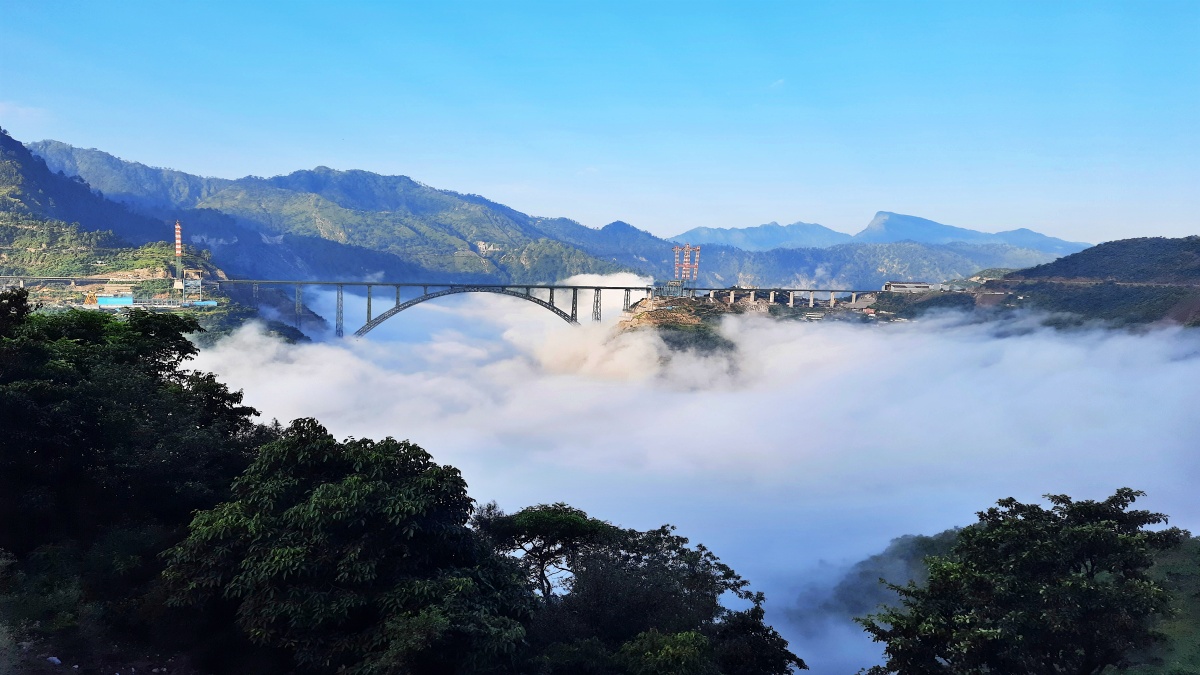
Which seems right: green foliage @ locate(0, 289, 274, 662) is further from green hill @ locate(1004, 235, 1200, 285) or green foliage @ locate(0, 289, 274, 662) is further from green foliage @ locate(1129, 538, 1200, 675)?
green hill @ locate(1004, 235, 1200, 285)

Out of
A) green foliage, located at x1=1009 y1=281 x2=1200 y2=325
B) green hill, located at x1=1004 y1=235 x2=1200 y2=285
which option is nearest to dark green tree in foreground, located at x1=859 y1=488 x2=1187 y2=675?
green foliage, located at x1=1009 y1=281 x2=1200 y2=325

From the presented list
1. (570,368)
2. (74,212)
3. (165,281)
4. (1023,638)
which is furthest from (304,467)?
(74,212)

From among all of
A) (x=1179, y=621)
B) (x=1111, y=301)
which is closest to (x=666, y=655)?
(x=1179, y=621)

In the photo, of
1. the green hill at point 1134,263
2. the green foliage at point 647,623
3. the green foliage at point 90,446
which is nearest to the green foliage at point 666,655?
the green foliage at point 647,623

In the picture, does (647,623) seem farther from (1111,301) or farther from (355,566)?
(1111,301)

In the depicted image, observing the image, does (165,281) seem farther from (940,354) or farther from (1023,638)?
(940,354)

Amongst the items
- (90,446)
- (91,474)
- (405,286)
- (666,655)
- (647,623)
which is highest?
(405,286)

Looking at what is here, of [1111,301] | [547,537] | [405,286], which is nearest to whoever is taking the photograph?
[547,537]
